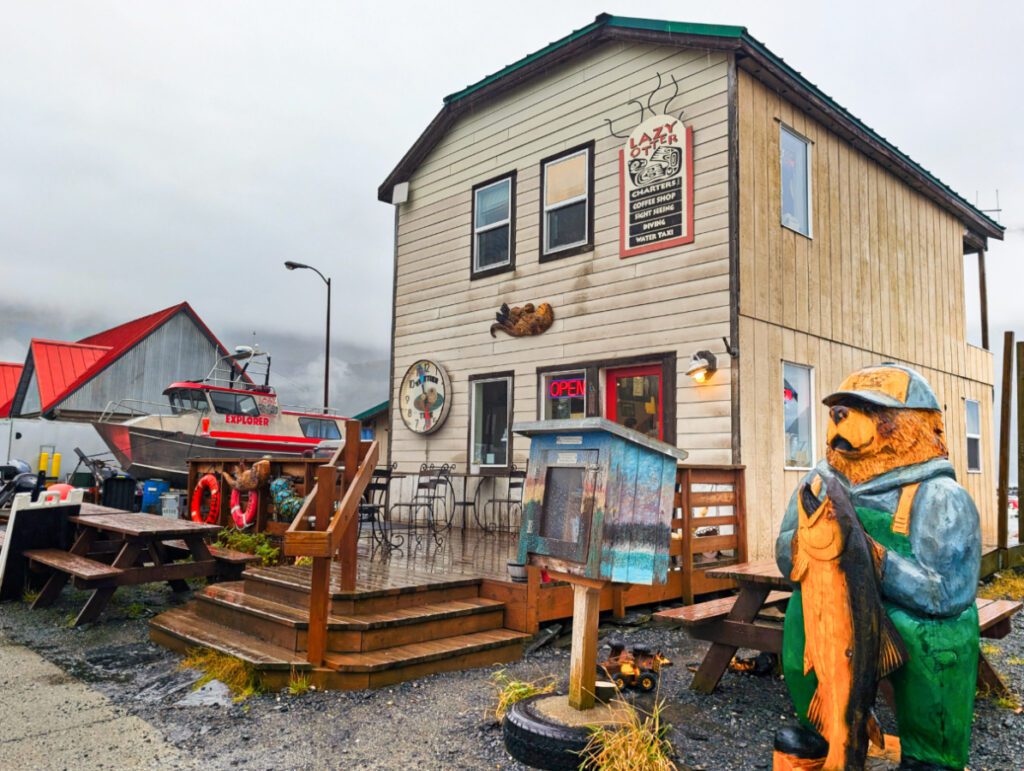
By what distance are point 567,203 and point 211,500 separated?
18.9 feet

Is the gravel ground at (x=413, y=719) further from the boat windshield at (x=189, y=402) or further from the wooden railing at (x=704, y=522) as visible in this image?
the boat windshield at (x=189, y=402)

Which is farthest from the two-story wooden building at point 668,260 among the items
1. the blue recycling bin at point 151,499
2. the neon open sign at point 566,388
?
the blue recycling bin at point 151,499

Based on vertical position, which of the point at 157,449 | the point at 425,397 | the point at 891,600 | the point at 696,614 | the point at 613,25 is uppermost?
the point at 613,25

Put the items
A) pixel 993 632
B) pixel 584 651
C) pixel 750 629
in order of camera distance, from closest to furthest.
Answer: pixel 584 651, pixel 750 629, pixel 993 632

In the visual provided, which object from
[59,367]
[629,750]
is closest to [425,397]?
[629,750]

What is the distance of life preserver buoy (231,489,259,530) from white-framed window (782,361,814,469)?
5.89 meters

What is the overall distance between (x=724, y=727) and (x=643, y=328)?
5.23m

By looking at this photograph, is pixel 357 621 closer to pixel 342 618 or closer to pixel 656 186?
pixel 342 618

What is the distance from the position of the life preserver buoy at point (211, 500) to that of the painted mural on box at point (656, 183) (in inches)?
224

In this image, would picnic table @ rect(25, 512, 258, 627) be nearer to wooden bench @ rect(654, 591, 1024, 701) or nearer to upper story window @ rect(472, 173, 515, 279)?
wooden bench @ rect(654, 591, 1024, 701)

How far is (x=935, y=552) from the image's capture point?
2.42 metres

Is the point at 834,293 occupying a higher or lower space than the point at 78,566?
higher

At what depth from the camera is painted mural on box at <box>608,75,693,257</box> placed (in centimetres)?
827

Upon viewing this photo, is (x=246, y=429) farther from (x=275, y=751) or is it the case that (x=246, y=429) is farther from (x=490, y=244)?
(x=275, y=751)
